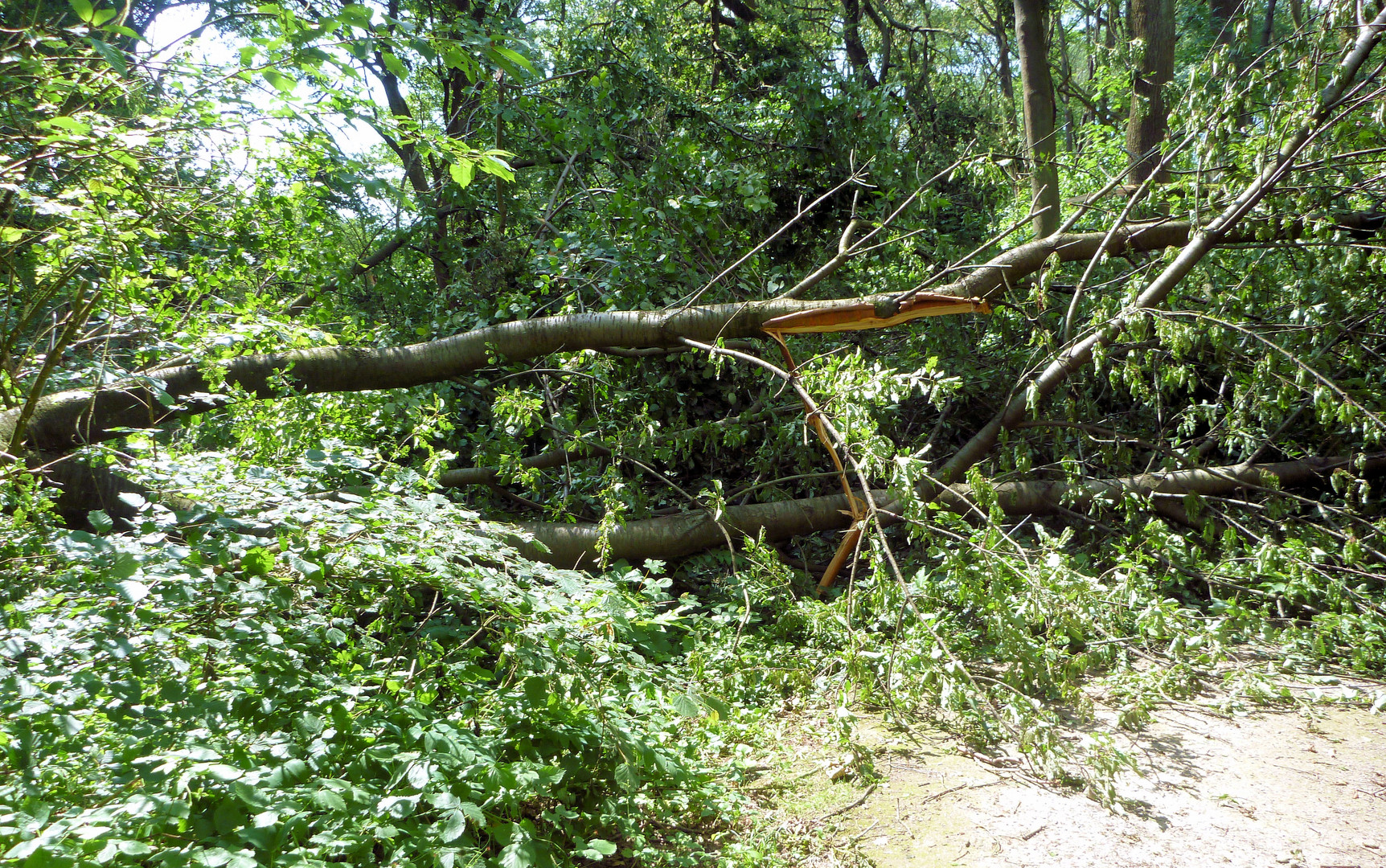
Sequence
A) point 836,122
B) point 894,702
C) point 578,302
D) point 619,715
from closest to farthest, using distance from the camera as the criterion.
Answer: point 619,715, point 894,702, point 578,302, point 836,122

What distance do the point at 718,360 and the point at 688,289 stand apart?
1.40m

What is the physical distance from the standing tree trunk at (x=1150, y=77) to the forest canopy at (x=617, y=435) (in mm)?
89

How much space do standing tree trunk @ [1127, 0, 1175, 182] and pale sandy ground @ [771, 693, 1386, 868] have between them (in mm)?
4940

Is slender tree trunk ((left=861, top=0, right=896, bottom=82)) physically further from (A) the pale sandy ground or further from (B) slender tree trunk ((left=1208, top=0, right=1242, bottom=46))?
(A) the pale sandy ground

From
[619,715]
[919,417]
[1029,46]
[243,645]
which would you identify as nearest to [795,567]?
[919,417]

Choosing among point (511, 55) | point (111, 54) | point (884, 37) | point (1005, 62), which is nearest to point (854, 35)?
point (884, 37)

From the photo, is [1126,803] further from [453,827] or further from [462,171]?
[462,171]

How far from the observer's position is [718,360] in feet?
13.5

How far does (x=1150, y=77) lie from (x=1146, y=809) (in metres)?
6.64

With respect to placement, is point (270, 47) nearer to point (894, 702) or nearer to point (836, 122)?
point (894, 702)

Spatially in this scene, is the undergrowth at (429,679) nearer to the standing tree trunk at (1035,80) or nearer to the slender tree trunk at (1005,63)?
the standing tree trunk at (1035,80)

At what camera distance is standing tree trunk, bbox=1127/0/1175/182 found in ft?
22.2

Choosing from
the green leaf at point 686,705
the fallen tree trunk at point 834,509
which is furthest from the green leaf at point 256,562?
the fallen tree trunk at point 834,509

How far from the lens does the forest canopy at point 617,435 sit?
6.93 ft
